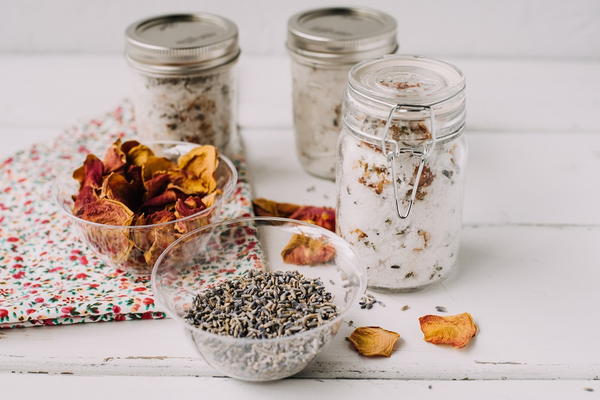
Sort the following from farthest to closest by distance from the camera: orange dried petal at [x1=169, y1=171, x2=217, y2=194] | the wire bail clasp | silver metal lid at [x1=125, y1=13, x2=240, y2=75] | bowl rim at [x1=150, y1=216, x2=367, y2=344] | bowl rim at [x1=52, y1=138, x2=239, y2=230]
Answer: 1. silver metal lid at [x1=125, y1=13, x2=240, y2=75]
2. orange dried petal at [x1=169, y1=171, x2=217, y2=194]
3. bowl rim at [x1=52, y1=138, x2=239, y2=230]
4. the wire bail clasp
5. bowl rim at [x1=150, y1=216, x2=367, y2=344]

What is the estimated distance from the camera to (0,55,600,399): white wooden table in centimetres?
97

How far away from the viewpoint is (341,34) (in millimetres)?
1354

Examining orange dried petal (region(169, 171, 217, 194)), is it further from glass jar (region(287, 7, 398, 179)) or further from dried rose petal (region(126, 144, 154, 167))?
glass jar (region(287, 7, 398, 179))

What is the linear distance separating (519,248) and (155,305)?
0.59 m

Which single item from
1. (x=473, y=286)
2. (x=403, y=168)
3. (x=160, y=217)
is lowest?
(x=473, y=286)

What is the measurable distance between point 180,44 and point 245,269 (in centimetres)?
43

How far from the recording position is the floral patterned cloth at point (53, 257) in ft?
3.42

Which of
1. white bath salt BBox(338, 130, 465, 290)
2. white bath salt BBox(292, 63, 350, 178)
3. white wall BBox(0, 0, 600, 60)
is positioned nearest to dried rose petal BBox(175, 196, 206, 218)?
white bath salt BBox(338, 130, 465, 290)

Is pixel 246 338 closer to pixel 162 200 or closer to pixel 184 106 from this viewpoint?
pixel 162 200

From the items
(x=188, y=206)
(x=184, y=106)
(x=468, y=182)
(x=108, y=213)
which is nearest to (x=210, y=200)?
(x=188, y=206)

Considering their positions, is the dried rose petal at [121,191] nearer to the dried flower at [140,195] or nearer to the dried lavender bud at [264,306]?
the dried flower at [140,195]

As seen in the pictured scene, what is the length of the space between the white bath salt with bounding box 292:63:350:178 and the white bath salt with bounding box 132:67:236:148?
5.2 inches

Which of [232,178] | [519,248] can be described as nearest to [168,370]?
[232,178]

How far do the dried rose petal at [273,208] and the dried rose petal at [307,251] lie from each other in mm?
171
